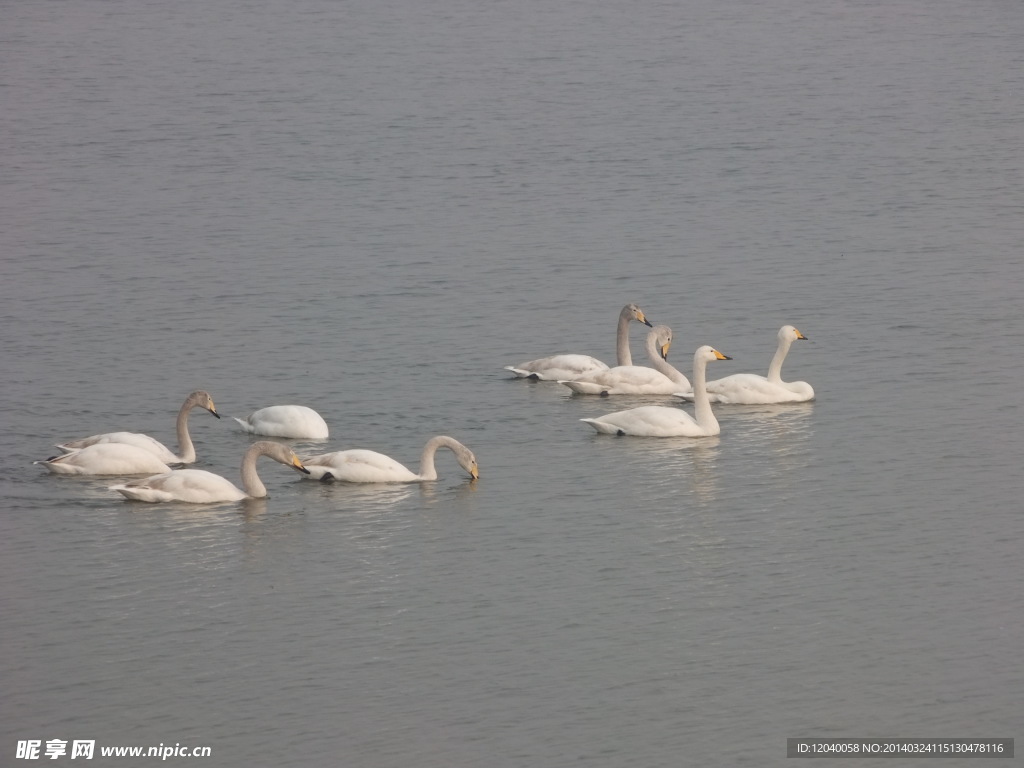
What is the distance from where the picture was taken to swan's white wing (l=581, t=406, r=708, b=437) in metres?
18.8

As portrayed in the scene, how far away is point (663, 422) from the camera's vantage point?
1884 centimetres

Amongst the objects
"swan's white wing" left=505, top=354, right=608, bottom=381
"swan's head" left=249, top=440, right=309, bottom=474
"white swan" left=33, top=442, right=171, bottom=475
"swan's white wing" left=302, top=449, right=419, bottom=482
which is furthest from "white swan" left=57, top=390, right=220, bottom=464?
"swan's white wing" left=505, top=354, right=608, bottom=381

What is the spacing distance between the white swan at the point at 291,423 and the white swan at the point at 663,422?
255 centimetres

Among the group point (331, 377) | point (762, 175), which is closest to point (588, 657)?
point (331, 377)

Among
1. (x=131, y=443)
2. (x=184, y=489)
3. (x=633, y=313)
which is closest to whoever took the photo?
(x=184, y=489)

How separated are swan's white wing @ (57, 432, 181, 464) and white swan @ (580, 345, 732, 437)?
3.97 m

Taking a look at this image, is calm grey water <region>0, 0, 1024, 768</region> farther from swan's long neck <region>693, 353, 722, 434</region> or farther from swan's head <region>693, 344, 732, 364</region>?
swan's head <region>693, 344, 732, 364</region>

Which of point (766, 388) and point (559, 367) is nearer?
point (766, 388)

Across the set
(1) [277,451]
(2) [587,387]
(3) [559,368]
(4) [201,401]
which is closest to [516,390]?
(3) [559,368]

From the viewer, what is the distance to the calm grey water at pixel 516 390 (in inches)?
492

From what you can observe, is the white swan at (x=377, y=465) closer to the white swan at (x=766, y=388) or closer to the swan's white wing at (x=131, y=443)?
the swan's white wing at (x=131, y=443)

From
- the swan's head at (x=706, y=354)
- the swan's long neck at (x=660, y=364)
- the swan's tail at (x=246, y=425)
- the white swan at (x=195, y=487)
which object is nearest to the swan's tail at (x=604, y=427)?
the swan's head at (x=706, y=354)

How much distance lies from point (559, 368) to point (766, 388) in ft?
7.25

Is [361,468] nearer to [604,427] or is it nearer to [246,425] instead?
[246,425]
